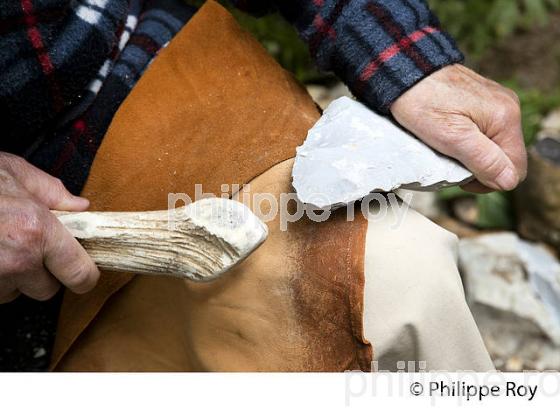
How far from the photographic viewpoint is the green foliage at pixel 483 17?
84.4 inches

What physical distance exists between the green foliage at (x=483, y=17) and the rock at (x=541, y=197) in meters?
0.60

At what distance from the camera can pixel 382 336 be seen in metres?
0.82

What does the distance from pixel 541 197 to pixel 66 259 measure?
1258mm

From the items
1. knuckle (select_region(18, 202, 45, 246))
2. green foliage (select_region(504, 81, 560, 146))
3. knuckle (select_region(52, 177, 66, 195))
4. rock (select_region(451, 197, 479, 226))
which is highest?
knuckle (select_region(18, 202, 45, 246))

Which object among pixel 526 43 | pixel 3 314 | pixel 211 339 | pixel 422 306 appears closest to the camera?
pixel 422 306

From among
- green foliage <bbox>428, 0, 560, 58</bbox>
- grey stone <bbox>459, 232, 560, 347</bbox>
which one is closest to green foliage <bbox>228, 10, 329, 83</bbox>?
green foliage <bbox>428, 0, 560, 58</bbox>

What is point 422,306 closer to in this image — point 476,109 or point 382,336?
point 382,336

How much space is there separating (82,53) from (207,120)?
0.21 metres

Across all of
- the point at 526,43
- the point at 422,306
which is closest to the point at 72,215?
the point at 422,306

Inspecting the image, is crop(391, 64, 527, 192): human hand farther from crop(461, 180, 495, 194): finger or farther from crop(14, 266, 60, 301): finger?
crop(14, 266, 60, 301): finger

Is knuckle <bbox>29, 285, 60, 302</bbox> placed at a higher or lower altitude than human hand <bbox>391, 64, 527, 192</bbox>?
lower

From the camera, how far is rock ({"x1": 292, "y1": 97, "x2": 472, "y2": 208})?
82cm

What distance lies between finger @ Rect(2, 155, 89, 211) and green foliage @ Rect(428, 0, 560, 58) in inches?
62.4

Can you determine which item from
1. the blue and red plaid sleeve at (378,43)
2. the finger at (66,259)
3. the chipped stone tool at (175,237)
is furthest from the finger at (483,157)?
the finger at (66,259)
